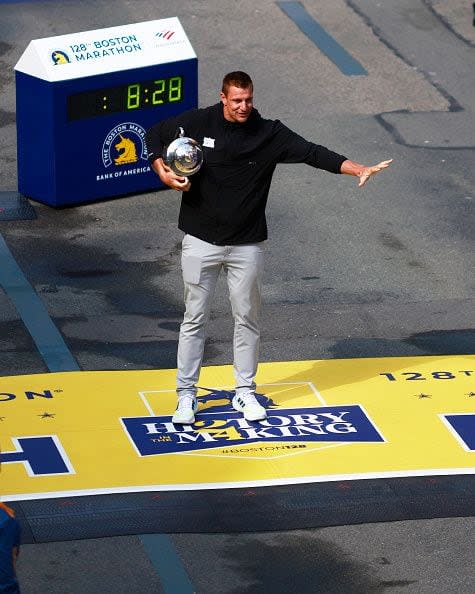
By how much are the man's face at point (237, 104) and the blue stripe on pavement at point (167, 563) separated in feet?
8.73

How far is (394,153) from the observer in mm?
15539

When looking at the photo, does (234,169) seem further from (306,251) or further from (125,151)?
(125,151)

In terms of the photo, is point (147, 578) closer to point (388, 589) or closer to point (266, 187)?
point (388, 589)

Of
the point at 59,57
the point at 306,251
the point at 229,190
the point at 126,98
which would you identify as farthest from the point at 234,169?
the point at 126,98

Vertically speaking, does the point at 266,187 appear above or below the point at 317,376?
above

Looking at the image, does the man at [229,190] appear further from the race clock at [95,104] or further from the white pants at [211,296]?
the race clock at [95,104]

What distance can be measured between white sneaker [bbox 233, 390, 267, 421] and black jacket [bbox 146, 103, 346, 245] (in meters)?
1.08

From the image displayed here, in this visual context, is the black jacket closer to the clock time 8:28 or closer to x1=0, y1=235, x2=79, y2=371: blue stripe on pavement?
x1=0, y1=235, x2=79, y2=371: blue stripe on pavement

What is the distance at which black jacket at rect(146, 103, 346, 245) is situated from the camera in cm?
931

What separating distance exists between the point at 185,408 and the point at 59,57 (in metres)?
5.15

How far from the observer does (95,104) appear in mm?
13875

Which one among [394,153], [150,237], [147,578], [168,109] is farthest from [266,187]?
[394,153]

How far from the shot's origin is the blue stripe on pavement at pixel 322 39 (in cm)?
1808

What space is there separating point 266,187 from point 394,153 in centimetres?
633
